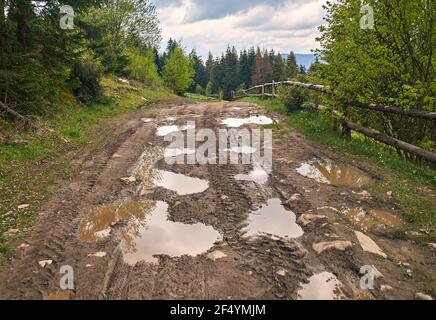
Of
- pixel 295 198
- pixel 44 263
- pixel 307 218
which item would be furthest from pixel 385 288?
pixel 44 263

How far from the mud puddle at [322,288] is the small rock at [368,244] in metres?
0.83

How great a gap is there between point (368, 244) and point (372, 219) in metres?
0.87

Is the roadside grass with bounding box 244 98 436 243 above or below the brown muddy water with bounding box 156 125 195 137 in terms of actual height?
below

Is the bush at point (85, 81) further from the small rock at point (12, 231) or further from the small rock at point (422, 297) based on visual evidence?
the small rock at point (422, 297)

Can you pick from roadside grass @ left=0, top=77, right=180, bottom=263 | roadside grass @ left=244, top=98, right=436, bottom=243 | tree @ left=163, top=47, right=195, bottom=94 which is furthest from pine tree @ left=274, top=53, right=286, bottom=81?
roadside grass @ left=244, top=98, right=436, bottom=243

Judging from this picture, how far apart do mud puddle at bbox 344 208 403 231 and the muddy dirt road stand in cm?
2

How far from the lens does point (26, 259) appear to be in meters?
4.50

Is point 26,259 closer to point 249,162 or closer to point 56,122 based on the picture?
point 249,162

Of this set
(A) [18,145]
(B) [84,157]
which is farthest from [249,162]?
(A) [18,145]

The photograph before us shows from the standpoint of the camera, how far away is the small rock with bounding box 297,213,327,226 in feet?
17.6

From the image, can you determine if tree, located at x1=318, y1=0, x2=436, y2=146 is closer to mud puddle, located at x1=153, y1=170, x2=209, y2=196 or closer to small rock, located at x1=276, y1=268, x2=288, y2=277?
mud puddle, located at x1=153, y1=170, x2=209, y2=196
